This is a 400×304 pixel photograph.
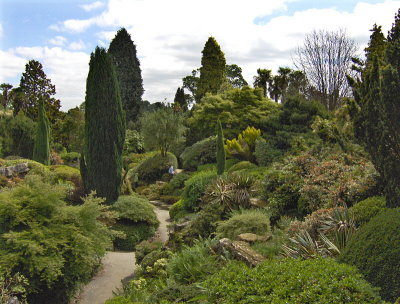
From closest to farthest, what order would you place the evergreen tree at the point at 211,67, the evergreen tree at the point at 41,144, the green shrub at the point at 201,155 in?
the evergreen tree at the point at 41,144
the green shrub at the point at 201,155
the evergreen tree at the point at 211,67

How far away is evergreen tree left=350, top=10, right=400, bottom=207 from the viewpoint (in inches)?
268

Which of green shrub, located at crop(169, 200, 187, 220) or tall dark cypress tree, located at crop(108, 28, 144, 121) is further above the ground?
tall dark cypress tree, located at crop(108, 28, 144, 121)

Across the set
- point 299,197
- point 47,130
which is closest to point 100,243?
point 299,197

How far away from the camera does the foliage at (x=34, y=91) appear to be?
112ft

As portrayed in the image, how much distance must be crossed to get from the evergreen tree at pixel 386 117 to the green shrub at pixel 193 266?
10.8 ft

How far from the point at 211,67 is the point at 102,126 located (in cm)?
2682

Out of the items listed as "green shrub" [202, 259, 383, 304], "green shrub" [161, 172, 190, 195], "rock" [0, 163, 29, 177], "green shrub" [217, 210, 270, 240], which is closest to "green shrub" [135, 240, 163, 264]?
"green shrub" [217, 210, 270, 240]

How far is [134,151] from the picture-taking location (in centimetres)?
3275

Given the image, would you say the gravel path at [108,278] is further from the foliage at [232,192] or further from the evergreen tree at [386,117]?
the evergreen tree at [386,117]

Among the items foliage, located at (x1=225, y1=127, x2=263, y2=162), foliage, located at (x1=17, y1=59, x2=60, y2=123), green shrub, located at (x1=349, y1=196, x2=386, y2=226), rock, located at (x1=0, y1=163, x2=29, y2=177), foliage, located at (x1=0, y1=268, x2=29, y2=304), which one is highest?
foliage, located at (x1=17, y1=59, x2=60, y2=123)

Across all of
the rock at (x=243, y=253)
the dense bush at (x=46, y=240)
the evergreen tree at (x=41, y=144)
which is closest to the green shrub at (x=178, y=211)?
the dense bush at (x=46, y=240)

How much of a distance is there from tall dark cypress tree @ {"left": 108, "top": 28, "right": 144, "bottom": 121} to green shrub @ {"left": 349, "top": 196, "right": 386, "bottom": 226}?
30627 mm

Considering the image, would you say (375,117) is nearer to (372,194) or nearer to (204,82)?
(372,194)

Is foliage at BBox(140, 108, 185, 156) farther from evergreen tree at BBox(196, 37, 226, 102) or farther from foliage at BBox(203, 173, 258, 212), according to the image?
evergreen tree at BBox(196, 37, 226, 102)
